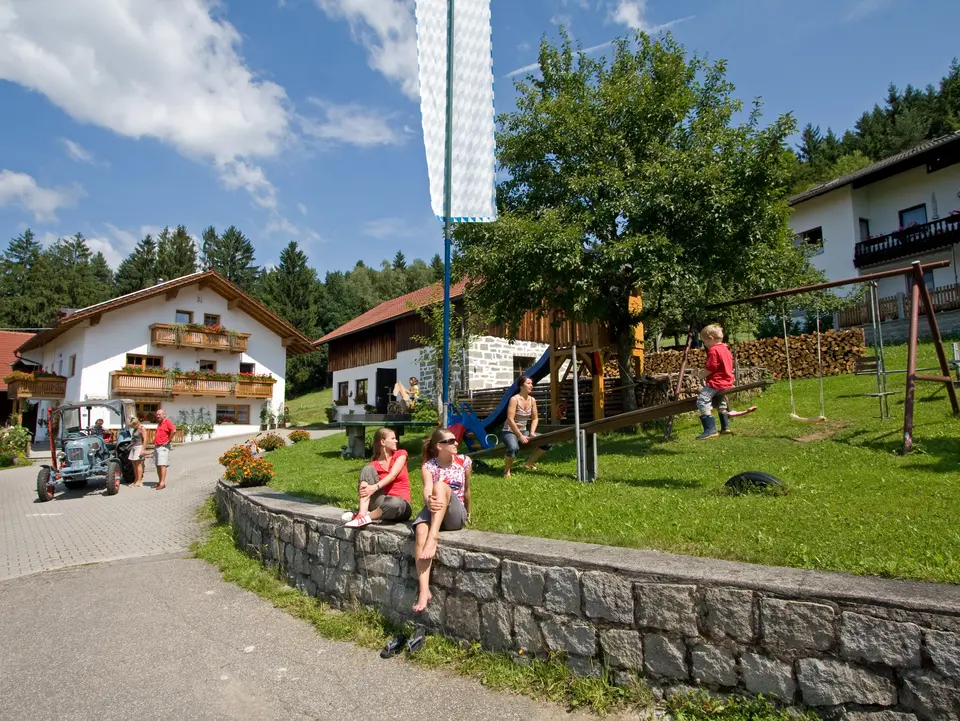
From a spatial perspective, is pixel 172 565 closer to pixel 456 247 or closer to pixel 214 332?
pixel 456 247

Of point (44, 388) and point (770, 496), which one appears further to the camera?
point (44, 388)

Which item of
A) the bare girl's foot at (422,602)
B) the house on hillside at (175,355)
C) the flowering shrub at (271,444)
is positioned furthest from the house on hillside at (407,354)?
the bare girl's foot at (422,602)

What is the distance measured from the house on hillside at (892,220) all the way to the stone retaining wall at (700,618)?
893 inches

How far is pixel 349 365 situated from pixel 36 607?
2748 cm

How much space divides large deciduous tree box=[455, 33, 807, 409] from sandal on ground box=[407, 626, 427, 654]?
6.70 meters

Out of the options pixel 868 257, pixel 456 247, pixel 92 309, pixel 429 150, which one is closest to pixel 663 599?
pixel 429 150

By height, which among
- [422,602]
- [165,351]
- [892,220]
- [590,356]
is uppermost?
[892,220]

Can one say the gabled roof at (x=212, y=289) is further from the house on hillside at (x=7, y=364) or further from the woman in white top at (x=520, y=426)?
the woman in white top at (x=520, y=426)

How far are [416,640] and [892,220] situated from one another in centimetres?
3137

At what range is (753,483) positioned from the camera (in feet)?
20.3

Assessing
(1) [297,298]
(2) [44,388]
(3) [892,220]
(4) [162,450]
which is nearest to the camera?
(4) [162,450]

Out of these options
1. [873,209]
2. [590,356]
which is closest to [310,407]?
[873,209]

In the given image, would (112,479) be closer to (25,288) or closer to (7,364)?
(7,364)

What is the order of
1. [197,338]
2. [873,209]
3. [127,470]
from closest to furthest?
[127,470], [873,209], [197,338]
